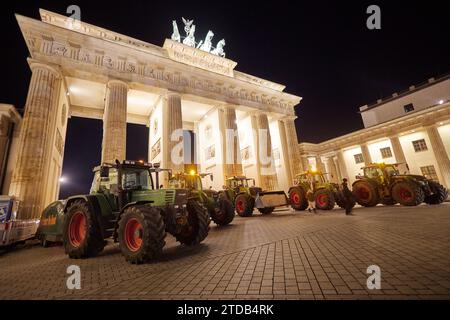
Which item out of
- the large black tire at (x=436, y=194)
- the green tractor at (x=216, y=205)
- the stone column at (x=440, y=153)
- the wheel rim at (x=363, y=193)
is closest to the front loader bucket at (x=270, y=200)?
the green tractor at (x=216, y=205)

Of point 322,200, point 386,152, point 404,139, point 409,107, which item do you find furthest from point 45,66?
point 409,107

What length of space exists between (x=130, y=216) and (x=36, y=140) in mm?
10941

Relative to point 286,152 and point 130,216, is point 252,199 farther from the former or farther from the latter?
point 286,152

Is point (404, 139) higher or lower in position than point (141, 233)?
higher

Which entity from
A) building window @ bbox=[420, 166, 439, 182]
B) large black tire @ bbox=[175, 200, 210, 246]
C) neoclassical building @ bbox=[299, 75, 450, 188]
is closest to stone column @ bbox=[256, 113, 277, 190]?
neoclassical building @ bbox=[299, 75, 450, 188]

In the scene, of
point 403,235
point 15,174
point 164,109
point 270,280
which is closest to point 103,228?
point 270,280

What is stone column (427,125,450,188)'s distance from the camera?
20239mm

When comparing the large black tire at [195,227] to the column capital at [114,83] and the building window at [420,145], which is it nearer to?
the column capital at [114,83]

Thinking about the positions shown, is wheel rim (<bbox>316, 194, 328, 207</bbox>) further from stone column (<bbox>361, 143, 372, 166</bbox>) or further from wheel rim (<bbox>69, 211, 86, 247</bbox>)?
stone column (<bbox>361, 143, 372, 166</bbox>)

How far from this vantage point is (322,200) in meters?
11.2

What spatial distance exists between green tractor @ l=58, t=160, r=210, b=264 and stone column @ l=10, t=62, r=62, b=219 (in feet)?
22.7
